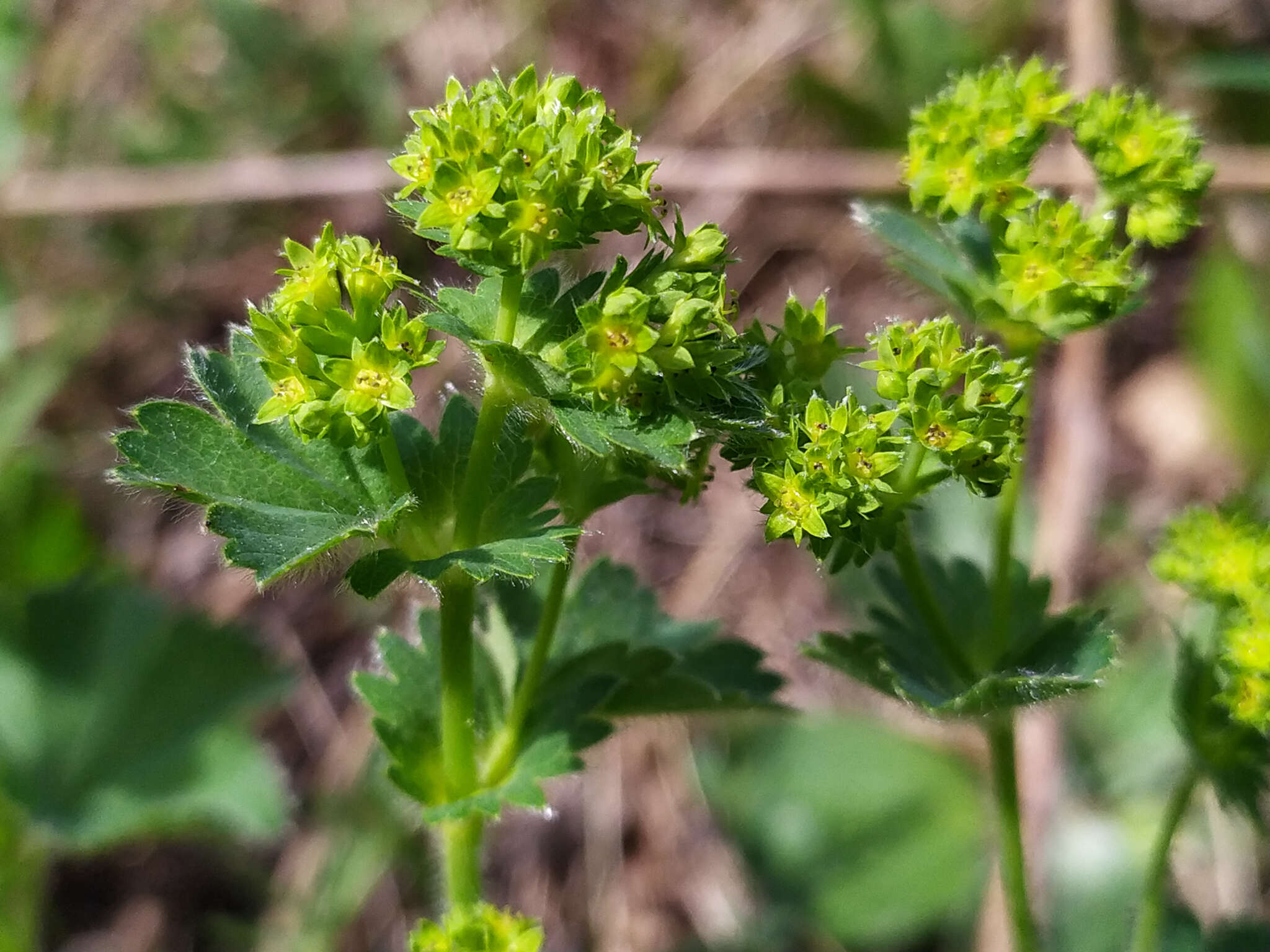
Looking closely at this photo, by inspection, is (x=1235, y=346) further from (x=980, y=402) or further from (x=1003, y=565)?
(x=980, y=402)

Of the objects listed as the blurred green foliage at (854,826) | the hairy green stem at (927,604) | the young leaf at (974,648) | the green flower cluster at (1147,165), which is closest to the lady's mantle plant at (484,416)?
the young leaf at (974,648)

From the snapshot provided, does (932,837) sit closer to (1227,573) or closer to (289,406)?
(1227,573)

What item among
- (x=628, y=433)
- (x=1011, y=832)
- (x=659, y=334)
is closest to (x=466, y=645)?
(x=628, y=433)

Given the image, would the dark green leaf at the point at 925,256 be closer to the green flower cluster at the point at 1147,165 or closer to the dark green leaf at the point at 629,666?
the green flower cluster at the point at 1147,165

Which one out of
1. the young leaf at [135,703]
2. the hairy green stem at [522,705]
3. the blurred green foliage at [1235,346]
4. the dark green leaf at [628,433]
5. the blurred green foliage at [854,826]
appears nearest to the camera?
the dark green leaf at [628,433]

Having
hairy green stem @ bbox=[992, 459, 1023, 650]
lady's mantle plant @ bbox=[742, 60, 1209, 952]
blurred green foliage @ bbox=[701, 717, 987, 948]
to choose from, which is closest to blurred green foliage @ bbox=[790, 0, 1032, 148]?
blurred green foliage @ bbox=[701, 717, 987, 948]

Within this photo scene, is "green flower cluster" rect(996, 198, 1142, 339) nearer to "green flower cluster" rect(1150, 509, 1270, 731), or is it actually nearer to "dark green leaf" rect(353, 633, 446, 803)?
"green flower cluster" rect(1150, 509, 1270, 731)
